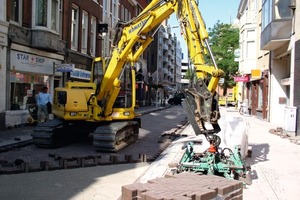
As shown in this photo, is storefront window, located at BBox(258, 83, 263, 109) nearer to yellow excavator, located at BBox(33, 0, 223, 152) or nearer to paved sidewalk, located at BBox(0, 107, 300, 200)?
paved sidewalk, located at BBox(0, 107, 300, 200)

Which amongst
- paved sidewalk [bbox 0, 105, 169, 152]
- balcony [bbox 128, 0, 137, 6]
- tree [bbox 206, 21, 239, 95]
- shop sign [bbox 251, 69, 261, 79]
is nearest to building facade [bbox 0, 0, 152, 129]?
paved sidewalk [bbox 0, 105, 169, 152]

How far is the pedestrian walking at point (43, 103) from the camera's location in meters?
16.0

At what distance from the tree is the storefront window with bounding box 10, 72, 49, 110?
128 ft

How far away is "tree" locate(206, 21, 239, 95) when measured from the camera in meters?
55.5

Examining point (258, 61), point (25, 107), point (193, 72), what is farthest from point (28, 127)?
point (258, 61)

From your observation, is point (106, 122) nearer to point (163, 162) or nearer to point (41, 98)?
point (163, 162)

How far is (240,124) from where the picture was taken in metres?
9.99

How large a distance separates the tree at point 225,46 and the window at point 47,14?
122 feet

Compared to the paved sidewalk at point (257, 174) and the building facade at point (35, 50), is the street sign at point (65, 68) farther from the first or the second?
the paved sidewalk at point (257, 174)

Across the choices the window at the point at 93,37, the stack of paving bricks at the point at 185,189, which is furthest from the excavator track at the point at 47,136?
the window at the point at 93,37

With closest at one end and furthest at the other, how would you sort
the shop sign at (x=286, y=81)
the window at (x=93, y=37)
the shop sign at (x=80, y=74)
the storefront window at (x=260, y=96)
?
1. the shop sign at (x=286, y=81)
2. the shop sign at (x=80, y=74)
3. the window at (x=93, y=37)
4. the storefront window at (x=260, y=96)

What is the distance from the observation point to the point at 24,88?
18.0m

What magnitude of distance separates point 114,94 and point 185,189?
292 inches

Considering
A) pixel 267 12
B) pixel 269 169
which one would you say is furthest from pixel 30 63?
pixel 267 12
